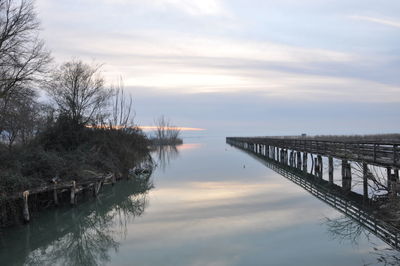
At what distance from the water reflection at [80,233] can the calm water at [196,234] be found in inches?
1.0

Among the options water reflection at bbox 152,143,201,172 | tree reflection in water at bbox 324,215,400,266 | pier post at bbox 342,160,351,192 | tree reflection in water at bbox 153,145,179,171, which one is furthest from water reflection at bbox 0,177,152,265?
tree reflection in water at bbox 153,145,179,171

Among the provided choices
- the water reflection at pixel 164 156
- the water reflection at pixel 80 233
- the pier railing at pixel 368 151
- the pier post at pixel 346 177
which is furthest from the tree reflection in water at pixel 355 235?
the water reflection at pixel 164 156

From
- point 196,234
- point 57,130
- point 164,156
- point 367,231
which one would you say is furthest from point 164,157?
point 367,231

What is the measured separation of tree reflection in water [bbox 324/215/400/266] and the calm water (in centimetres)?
3

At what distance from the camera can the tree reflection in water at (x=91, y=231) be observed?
9953 mm

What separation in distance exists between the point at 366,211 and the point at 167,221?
7166mm

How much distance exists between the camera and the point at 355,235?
36.0 feet

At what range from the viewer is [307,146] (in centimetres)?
2944

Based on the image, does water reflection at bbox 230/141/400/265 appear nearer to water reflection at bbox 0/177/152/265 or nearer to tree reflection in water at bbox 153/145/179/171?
water reflection at bbox 0/177/152/265

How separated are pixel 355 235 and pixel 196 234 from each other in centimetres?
466

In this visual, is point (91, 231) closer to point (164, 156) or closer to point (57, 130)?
point (57, 130)

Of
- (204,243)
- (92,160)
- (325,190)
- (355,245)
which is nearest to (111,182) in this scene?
(92,160)

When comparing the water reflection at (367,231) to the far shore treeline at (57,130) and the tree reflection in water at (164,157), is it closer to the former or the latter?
the far shore treeline at (57,130)

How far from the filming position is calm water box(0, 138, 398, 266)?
945cm
